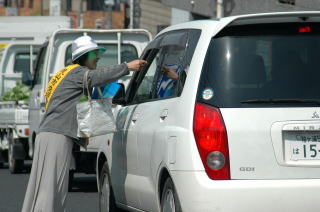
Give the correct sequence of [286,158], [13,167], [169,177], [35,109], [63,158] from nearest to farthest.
Answer: [286,158], [169,177], [63,158], [35,109], [13,167]

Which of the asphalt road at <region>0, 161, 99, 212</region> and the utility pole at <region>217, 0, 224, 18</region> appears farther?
the utility pole at <region>217, 0, 224, 18</region>

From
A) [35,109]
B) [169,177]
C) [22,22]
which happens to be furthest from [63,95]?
[22,22]

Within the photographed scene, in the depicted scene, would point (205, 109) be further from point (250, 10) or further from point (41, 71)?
point (250, 10)

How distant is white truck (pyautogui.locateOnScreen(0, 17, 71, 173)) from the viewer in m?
19.6

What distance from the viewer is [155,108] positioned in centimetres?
838

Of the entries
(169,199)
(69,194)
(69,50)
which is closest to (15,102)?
(69,50)

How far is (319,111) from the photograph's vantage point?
729 cm

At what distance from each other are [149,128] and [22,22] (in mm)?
19872

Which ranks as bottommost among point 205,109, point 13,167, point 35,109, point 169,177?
point 13,167

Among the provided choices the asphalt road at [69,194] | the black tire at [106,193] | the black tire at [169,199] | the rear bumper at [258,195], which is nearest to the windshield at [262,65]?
the rear bumper at [258,195]

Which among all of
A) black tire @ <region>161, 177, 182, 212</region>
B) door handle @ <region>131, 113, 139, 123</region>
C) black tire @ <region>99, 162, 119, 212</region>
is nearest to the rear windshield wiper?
black tire @ <region>161, 177, 182, 212</region>

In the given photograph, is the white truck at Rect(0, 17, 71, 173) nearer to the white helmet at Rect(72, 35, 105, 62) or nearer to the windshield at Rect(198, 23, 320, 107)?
the white helmet at Rect(72, 35, 105, 62)

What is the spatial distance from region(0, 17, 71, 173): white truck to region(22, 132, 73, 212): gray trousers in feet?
28.6

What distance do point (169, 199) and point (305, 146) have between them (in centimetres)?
112
